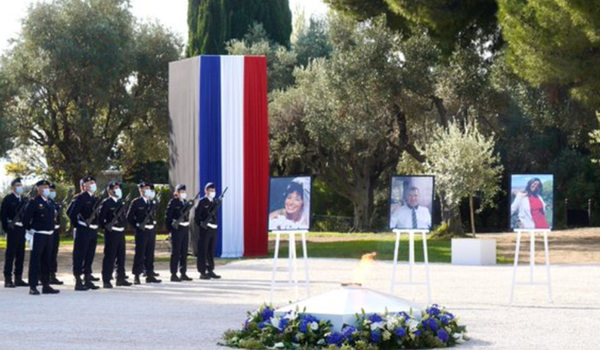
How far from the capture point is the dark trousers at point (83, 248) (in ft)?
68.8

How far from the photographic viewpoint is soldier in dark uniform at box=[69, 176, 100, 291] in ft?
68.1

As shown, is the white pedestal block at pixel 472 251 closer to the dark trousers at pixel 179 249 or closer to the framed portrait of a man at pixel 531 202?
the dark trousers at pixel 179 249

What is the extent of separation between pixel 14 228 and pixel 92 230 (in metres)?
1.68

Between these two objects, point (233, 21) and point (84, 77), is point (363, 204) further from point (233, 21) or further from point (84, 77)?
point (84, 77)

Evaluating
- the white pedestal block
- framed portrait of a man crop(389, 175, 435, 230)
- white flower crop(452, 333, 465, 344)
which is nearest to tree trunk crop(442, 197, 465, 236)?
the white pedestal block

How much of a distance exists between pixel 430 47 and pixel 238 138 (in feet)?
32.7

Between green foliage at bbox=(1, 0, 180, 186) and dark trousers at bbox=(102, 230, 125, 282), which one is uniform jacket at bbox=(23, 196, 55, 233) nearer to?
dark trousers at bbox=(102, 230, 125, 282)

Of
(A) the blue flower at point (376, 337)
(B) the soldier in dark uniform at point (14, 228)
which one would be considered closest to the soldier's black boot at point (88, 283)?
(B) the soldier in dark uniform at point (14, 228)

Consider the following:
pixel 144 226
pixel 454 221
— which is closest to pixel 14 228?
pixel 144 226

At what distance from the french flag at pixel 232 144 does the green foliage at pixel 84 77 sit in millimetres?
10483

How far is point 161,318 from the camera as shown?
15.5 metres

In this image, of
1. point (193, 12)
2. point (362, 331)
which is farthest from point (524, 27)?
point (193, 12)

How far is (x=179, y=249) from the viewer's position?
2373 cm

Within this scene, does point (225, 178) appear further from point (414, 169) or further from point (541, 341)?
point (541, 341)
